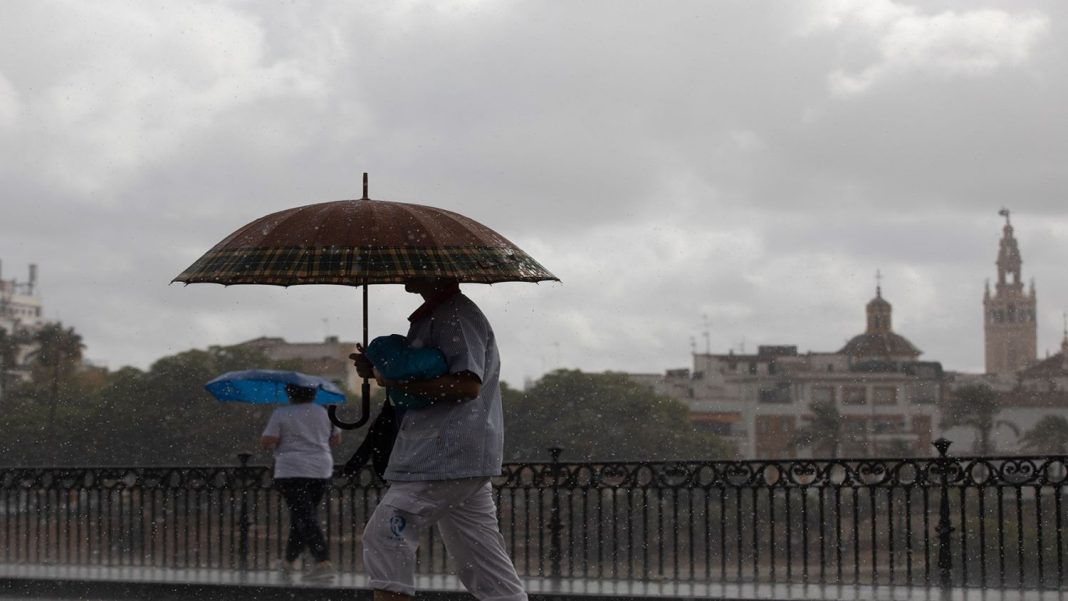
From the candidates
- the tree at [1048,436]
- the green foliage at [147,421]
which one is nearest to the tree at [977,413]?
the tree at [1048,436]

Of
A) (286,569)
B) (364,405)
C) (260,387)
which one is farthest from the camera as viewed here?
(260,387)

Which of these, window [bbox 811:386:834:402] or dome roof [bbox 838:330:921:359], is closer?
window [bbox 811:386:834:402]

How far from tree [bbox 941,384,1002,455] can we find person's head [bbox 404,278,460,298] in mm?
126154

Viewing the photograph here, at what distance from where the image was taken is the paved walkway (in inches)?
355

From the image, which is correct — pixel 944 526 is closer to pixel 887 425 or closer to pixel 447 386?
pixel 447 386

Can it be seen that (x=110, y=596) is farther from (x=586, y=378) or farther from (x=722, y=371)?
(x=722, y=371)

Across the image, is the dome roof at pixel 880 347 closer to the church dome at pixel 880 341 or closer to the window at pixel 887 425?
the church dome at pixel 880 341

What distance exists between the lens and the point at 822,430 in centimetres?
13912

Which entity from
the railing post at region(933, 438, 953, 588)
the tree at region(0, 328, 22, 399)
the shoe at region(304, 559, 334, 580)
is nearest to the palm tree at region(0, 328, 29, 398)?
the tree at region(0, 328, 22, 399)

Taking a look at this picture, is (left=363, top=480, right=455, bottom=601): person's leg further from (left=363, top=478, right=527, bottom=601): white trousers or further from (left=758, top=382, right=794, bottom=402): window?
(left=758, top=382, right=794, bottom=402): window

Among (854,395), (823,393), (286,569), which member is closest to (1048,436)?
(854,395)

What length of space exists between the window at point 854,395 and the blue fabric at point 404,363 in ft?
477

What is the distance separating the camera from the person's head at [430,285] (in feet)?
17.9

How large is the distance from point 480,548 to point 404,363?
737 millimetres
